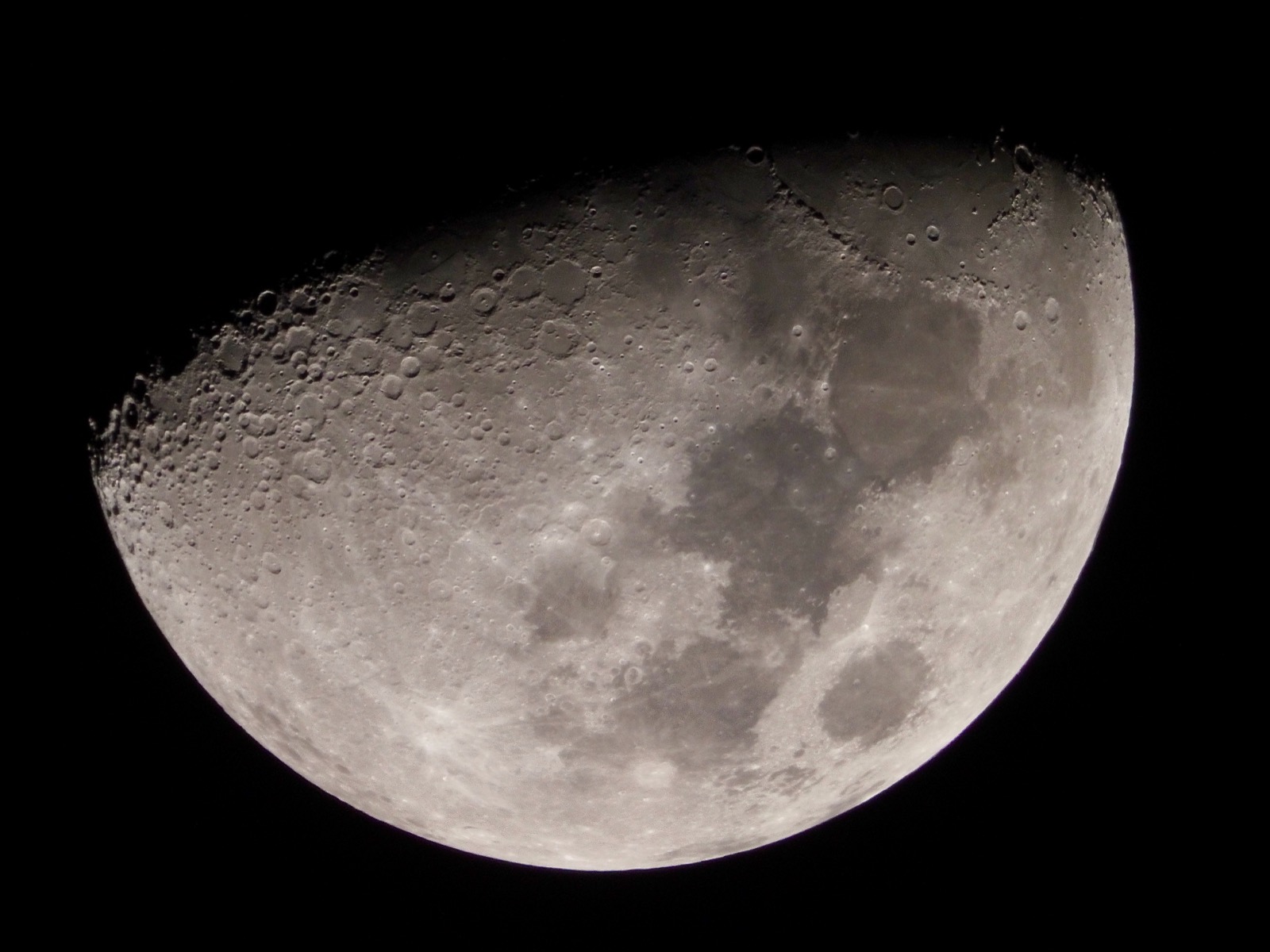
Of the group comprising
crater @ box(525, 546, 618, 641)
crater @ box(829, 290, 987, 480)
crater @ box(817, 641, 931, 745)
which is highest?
crater @ box(829, 290, 987, 480)

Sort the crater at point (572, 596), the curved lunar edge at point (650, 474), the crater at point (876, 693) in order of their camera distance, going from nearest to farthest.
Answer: the curved lunar edge at point (650, 474)
the crater at point (572, 596)
the crater at point (876, 693)

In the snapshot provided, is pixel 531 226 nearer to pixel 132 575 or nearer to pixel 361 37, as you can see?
pixel 361 37

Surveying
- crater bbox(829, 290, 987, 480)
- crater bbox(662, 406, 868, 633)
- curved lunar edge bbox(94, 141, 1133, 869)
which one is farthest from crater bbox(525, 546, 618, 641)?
crater bbox(829, 290, 987, 480)

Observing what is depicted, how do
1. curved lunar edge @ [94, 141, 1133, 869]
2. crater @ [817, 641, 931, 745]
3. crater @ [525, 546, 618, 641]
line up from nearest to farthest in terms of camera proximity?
curved lunar edge @ [94, 141, 1133, 869] < crater @ [525, 546, 618, 641] < crater @ [817, 641, 931, 745]

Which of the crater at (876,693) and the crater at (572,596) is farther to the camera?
the crater at (876,693)

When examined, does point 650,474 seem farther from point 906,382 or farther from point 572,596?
point 906,382

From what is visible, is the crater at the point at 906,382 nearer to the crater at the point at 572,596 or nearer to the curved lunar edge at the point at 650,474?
the curved lunar edge at the point at 650,474

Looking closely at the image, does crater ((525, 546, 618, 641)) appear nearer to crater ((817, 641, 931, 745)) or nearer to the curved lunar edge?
the curved lunar edge

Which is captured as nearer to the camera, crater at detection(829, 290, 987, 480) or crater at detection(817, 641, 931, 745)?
crater at detection(829, 290, 987, 480)

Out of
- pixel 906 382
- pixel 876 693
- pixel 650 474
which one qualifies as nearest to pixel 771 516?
pixel 650 474

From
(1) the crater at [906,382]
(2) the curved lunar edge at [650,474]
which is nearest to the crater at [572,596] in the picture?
(2) the curved lunar edge at [650,474]
